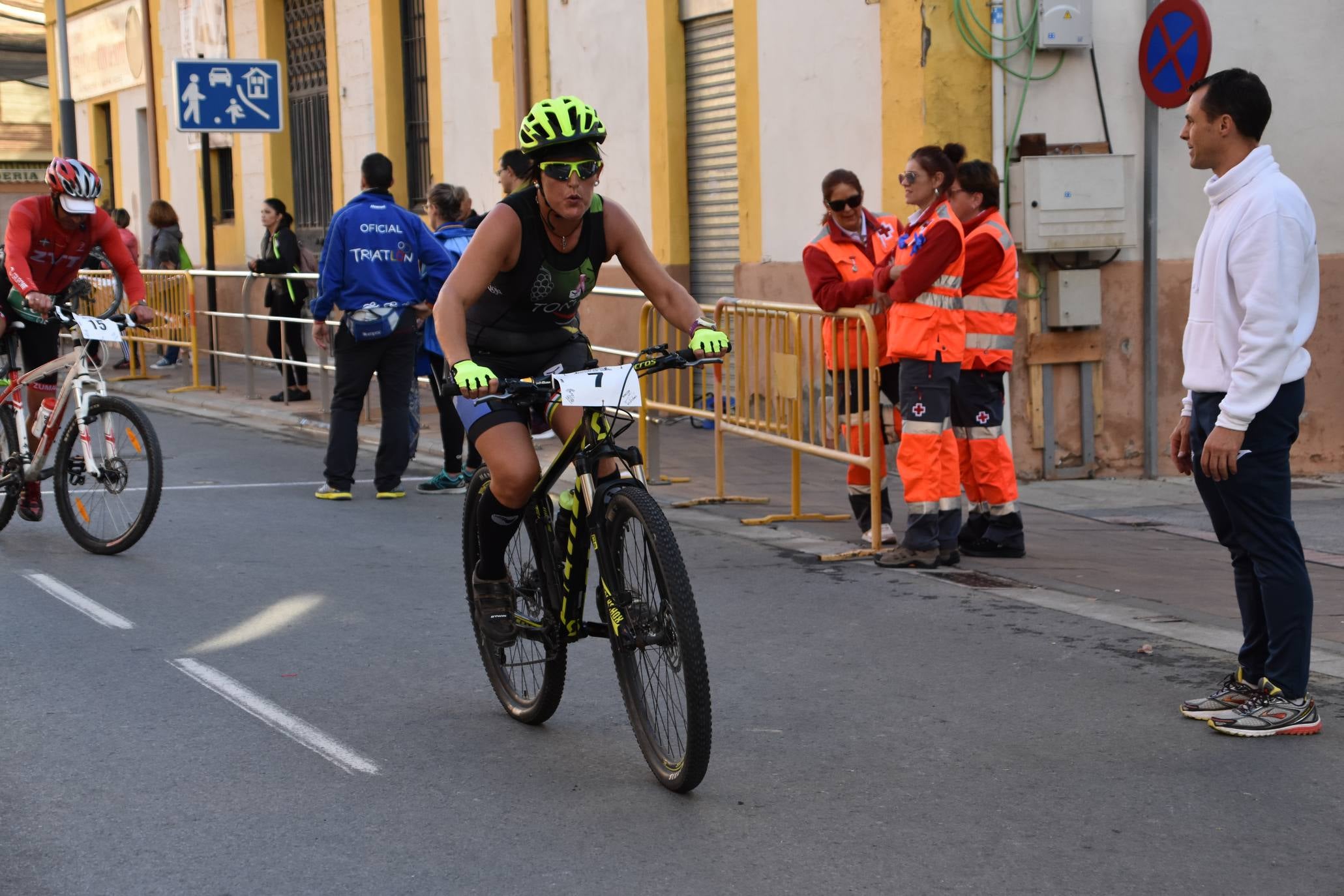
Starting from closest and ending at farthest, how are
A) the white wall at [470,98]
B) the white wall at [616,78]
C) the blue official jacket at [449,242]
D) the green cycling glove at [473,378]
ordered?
1. the green cycling glove at [473,378]
2. the blue official jacket at [449,242]
3. the white wall at [616,78]
4. the white wall at [470,98]

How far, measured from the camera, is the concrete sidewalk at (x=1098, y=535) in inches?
274

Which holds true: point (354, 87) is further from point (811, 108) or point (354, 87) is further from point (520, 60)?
point (811, 108)

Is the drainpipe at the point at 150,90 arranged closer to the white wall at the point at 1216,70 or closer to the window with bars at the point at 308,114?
the window with bars at the point at 308,114

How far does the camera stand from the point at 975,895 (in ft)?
12.9

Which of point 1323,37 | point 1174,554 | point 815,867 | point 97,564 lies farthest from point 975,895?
point 1323,37

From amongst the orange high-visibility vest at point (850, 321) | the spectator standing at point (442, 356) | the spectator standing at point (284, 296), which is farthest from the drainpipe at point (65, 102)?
the orange high-visibility vest at point (850, 321)

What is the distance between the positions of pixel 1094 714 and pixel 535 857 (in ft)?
6.73

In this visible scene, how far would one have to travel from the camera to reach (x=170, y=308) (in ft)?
59.5

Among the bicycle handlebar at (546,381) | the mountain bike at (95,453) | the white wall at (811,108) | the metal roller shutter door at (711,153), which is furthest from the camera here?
the metal roller shutter door at (711,153)

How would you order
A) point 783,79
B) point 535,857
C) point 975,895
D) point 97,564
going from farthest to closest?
point 783,79, point 97,564, point 535,857, point 975,895

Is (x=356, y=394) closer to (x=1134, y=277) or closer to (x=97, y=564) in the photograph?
(x=97, y=564)

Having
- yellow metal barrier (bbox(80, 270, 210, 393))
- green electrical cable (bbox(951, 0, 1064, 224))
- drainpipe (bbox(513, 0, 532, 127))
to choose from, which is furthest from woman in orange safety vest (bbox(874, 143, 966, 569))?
yellow metal barrier (bbox(80, 270, 210, 393))

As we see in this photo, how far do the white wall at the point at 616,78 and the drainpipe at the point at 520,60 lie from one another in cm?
40

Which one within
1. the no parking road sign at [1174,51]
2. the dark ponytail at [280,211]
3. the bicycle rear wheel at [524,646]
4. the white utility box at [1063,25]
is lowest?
the bicycle rear wheel at [524,646]
